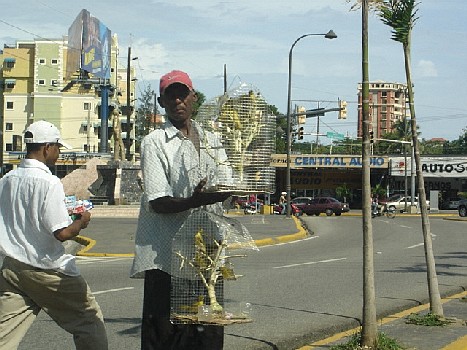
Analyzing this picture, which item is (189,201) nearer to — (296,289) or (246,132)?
(246,132)

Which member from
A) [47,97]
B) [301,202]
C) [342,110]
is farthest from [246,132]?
[47,97]

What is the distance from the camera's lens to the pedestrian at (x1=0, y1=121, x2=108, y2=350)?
500 centimetres

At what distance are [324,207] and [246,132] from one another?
54.8 metres

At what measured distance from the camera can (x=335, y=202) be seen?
194ft

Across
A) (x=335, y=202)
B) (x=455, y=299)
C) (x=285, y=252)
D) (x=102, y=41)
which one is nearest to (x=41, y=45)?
(x=102, y=41)

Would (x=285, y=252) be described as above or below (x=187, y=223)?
below

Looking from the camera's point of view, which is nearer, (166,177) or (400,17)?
(166,177)

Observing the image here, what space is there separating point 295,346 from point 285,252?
1417cm

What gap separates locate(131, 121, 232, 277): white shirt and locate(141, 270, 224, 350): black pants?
10 cm

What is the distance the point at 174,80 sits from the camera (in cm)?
470

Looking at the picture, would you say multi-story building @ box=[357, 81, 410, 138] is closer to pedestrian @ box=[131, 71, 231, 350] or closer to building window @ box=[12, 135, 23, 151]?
pedestrian @ box=[131, 71, 231, 350]

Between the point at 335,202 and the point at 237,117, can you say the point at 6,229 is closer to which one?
the point at 237,117

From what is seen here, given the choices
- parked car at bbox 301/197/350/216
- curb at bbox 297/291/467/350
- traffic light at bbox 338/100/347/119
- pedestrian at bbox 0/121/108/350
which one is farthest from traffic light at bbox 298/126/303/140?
pedestrian at bbox 0/121/108/350

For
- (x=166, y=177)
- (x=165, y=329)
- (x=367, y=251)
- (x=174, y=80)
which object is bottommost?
(x=165, y=329)
